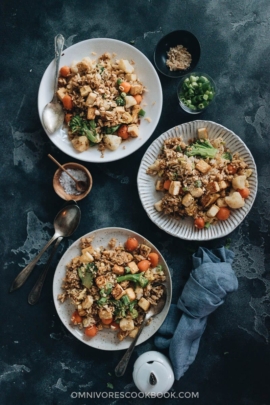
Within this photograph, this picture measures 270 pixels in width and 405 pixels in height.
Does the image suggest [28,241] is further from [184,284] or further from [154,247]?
[184,284]

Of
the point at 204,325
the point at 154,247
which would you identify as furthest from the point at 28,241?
the point at 204,325

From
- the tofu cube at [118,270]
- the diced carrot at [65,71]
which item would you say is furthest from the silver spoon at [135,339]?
the diced carrot at [65,71]

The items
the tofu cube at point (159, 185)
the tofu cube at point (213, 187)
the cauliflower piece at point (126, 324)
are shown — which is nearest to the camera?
the tofu cube at point (213, 187)

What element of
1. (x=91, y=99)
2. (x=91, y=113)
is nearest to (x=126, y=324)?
(x=91, y=113)

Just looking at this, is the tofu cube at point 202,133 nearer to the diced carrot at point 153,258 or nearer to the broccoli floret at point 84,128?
the broccoli floret at point 84,128

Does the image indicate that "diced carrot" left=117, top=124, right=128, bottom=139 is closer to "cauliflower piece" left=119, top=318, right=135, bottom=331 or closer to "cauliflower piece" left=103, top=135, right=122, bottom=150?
"cauliflower piece" left=103, top=135, right=122, bottom=150

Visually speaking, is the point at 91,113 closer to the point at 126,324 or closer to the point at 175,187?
the point at 175,187
